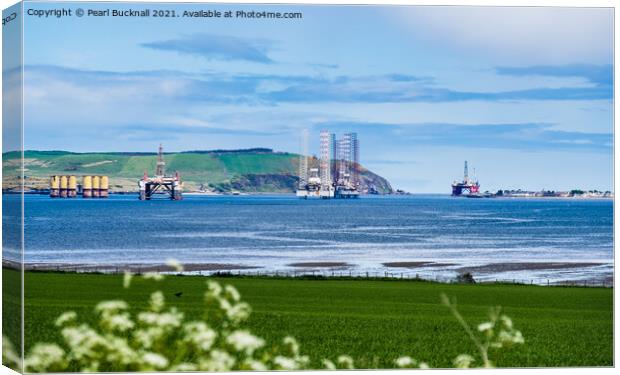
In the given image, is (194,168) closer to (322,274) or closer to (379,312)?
(322,274)

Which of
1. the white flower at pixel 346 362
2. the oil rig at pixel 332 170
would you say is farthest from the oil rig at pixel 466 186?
the white flower at pixel 346 362

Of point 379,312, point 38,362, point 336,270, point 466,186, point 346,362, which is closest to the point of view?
point 38,362

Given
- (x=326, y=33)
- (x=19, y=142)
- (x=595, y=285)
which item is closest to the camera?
(x=19, y=142)

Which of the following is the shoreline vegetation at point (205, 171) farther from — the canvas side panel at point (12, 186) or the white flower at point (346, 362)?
the white flower at point (346, 362)

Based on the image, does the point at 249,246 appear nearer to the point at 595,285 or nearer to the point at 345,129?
the point at 345,129

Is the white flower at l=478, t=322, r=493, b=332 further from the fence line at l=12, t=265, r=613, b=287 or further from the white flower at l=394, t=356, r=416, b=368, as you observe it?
the white flower at l=394, t=356, r=416, b=368

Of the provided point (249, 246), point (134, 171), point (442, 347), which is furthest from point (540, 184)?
point (134, 171)

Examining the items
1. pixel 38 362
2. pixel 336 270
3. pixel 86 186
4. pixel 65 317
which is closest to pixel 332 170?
pixel 336 270
